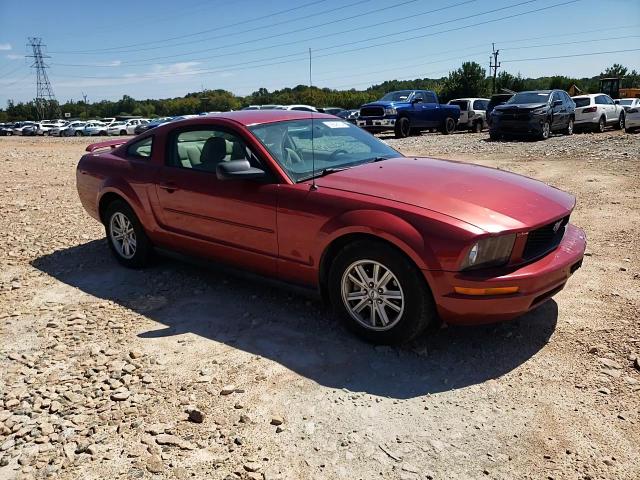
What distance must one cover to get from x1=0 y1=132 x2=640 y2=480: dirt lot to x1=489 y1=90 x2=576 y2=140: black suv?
13240 millimetres

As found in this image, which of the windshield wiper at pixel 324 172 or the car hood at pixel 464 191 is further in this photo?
the windshield wiper at pixel 324 172

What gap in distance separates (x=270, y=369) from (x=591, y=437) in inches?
71.3

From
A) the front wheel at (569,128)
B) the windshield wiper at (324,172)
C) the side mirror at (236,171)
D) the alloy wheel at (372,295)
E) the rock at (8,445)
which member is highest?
the side mirror at (236,171)

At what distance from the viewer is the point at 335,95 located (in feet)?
255

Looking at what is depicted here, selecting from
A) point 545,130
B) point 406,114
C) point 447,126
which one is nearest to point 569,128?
point 545,130

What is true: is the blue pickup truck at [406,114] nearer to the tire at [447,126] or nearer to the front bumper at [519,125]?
the tire at [447,126]

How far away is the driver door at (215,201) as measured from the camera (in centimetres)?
402

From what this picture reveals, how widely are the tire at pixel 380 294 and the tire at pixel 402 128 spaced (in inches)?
750

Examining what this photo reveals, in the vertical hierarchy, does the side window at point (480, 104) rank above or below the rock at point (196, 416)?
above

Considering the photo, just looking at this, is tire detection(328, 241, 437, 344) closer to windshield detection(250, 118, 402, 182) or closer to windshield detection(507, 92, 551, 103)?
windshield detection(250, 118, 402, 182)

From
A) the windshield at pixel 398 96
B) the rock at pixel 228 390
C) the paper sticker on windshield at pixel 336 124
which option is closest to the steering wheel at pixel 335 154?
the paper sticker on windshield at pixel 336 124

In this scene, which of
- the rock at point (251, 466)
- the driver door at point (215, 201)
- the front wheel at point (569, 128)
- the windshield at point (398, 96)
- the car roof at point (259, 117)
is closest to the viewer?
the rock at point (251, 466)

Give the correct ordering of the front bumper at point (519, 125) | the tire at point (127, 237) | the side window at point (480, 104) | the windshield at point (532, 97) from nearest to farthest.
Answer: the tire at point (127, 237)
the front bumper at point (519, 125)
the windshield at point (532, 97)
the side window at point (480, 104)

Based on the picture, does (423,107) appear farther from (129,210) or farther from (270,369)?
(270,369)
